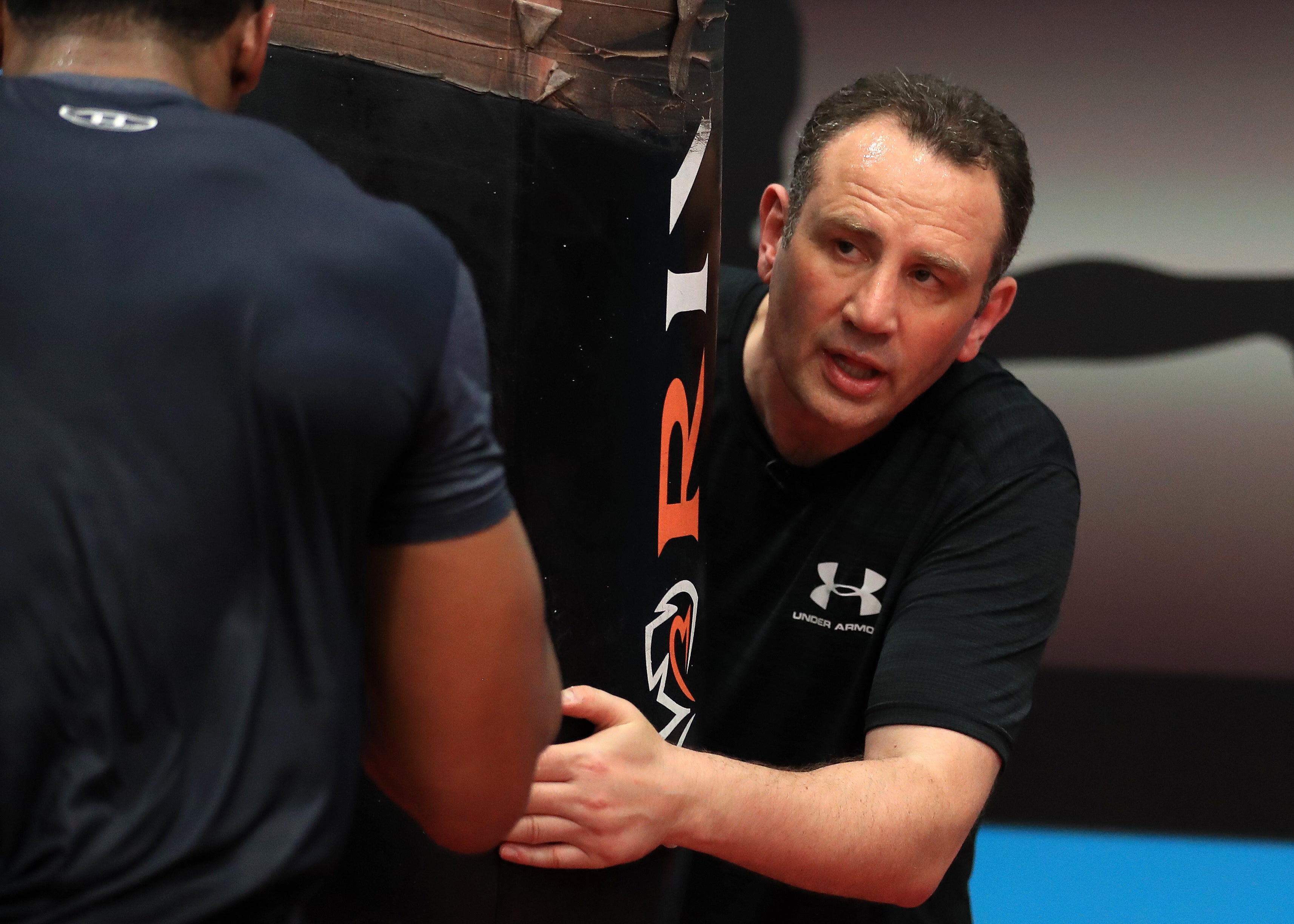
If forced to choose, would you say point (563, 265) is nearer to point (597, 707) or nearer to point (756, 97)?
point (597, 707)

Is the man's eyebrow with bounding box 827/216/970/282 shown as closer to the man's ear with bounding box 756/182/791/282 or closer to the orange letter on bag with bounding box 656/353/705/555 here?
the man's ear with bounding box 756/182/791/282

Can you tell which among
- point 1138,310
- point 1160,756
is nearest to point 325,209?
point 1138,310

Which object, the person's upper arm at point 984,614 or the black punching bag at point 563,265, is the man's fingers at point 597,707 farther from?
the person's upper arm at point 984,614

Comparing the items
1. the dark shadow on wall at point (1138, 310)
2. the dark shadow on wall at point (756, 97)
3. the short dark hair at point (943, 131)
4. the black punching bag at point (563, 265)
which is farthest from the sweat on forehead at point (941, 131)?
the dark shadow on wall at point (1138, 310)

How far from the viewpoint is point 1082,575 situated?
2621mm

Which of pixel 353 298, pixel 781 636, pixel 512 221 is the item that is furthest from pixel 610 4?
pixel 781 636

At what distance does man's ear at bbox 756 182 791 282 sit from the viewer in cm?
134

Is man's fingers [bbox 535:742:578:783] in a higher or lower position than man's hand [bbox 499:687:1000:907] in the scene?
higher

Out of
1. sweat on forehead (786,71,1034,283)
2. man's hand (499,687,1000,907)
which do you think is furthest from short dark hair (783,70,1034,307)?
man's hand (499,687,1000,907)

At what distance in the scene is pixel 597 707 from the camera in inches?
33.4

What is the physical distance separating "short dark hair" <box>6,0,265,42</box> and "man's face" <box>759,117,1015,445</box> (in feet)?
2.50

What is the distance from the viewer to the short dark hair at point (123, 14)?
536 millimetres

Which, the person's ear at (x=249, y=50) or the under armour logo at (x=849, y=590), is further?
the under armour logo at (x=849, y=590)

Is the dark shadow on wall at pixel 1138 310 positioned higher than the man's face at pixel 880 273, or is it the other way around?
the man's face at pixel 880 273
